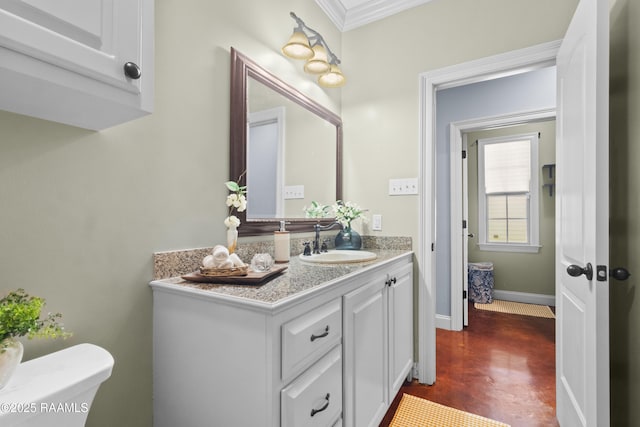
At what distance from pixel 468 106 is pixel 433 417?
2.70 metres

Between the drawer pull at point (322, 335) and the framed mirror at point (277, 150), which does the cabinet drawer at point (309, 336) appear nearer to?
the drawer pull at point (322, 335)

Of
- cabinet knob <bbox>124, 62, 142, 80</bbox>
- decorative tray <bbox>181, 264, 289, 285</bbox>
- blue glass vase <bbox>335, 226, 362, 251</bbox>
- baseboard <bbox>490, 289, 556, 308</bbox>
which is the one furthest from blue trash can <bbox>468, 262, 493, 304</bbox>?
cabinet knob <bbox>124, 62, 142, 80</bbox>

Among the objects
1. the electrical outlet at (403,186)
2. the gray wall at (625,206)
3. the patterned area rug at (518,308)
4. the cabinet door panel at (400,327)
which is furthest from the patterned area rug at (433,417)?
the patterned area rug at (518,308)

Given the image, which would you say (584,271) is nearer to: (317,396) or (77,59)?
(317,396)

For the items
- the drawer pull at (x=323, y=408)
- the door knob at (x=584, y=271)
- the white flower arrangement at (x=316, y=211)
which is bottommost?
the drawer pull at (x=323, y=408)

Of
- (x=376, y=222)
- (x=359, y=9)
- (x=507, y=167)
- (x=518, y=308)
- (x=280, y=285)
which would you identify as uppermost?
(x=359, y=9)

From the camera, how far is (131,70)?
0.75 metres

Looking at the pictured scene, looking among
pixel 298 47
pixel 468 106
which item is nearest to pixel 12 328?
pixel 298 47

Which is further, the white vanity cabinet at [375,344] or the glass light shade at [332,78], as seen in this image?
the glass light shade at [332,78]

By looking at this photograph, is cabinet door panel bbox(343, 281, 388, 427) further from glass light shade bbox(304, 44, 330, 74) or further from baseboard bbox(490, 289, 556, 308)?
baseboard bbox(490, 289, 556, 308)

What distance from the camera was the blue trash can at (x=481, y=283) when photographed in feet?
12.4

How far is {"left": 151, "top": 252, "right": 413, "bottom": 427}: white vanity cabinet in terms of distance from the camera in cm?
86

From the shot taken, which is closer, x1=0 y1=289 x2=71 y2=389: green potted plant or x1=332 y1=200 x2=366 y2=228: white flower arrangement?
x1=0 y1=289 x2=71 y2=389: green potted plant

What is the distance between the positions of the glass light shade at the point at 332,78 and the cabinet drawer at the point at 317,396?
1.67 meters
